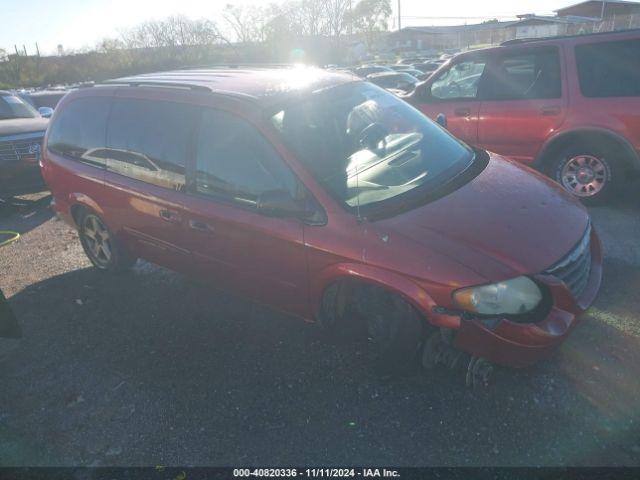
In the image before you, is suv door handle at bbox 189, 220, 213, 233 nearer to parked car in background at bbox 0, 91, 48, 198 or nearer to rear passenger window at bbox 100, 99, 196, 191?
rear passenger window at bbox 100, 99, 196, 191

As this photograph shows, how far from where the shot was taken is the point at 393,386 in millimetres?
2811

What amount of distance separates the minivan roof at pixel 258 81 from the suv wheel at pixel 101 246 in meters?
1.35

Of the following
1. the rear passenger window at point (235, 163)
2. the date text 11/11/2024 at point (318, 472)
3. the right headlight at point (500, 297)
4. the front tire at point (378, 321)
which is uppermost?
the rear passenger window at point (235, 163)

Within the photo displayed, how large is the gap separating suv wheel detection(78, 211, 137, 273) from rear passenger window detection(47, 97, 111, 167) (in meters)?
0.60

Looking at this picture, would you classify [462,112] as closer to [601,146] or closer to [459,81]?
[459,81]

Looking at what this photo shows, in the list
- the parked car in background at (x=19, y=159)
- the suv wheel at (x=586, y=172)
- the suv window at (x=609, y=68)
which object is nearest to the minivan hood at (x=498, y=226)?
the suv wheel at (x=586, y=172)

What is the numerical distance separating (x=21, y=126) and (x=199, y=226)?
229 inches

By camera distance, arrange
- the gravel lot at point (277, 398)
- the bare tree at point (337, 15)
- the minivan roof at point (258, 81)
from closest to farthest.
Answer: the gravel lot at point (277, 398)
the minivan roof at point (258, 81)
the bare tree at point (337, 15)

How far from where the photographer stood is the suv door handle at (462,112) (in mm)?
5637

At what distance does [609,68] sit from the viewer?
4691 mm

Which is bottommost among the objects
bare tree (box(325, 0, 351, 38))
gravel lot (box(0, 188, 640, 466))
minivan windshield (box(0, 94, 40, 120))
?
gravel lot (box(0, 188, 640, 466))

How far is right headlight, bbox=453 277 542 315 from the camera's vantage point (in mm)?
2334

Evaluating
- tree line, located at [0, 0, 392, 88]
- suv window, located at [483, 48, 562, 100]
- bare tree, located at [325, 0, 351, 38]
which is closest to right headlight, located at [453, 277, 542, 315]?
suv window, located at [483, 48, 562, 100]

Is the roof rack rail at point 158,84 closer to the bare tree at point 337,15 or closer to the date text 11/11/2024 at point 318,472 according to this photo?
the date text 11/11/2024 at point 318,472
